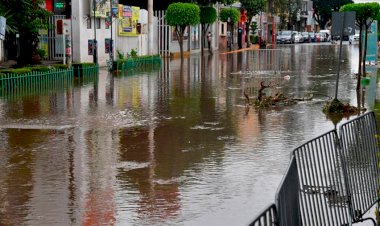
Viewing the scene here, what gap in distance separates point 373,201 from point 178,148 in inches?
207

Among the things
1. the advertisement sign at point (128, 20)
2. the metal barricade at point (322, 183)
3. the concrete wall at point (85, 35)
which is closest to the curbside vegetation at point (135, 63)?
the concrete wall at point (85, 35)

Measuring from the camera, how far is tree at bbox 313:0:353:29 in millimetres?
113000

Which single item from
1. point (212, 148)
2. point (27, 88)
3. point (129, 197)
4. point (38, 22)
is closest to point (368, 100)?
point (212, 148)

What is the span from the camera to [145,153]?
12.5m

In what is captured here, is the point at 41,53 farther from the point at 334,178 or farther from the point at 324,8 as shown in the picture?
the point at 324,8

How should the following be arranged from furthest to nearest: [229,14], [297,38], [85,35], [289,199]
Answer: [297,38], [229,14], [85,35], [289,199]

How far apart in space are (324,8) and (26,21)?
91.5m

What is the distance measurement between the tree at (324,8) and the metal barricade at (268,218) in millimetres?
109628

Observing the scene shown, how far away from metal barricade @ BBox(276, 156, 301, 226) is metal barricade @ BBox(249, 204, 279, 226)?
21cm

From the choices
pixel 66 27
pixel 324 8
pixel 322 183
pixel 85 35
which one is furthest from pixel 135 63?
pixel 324 8

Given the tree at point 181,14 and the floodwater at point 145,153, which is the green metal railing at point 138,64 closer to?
the tree at point 181,14

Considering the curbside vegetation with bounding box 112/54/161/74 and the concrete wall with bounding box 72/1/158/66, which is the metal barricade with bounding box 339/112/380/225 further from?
the concrete wall with bounding box 72/1/158/66

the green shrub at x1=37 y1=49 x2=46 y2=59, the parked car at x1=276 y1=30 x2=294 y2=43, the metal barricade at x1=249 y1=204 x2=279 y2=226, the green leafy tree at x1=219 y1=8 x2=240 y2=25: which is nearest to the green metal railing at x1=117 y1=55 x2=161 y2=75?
the green shrub at x1=37 y1=49 x2=46 y2=59

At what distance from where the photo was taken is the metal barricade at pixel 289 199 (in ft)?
16.0
